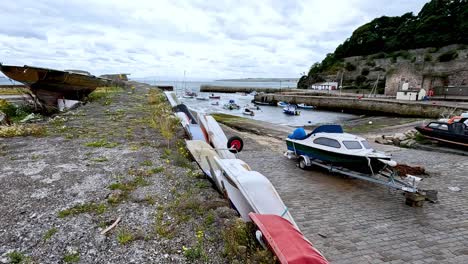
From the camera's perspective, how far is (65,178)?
479 cm

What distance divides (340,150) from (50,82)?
1326 cm

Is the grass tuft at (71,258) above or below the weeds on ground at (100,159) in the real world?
below

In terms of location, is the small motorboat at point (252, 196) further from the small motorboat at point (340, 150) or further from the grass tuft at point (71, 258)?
the small motorboat at point (340, 150)

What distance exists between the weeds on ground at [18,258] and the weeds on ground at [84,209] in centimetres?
80

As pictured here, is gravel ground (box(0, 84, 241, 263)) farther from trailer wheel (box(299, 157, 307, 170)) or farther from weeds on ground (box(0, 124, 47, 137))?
trailer wheel (box(299, 157, 307, 170))

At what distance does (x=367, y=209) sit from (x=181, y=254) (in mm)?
5640

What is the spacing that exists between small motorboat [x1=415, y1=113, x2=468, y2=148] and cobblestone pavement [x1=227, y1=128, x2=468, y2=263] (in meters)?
3.20

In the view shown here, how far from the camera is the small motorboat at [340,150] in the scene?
8156 millimetres

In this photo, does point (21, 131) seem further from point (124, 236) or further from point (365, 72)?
A: point (365, 72)

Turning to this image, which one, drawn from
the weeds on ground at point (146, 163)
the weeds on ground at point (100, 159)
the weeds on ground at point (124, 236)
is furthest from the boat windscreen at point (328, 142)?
the weeds on ground at point (124, 236)

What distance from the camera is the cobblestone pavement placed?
5.14 metres

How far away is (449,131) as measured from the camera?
43.8 ft

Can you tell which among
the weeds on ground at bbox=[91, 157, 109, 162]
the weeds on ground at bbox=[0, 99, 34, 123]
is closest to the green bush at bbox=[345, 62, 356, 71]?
the weeds on ground at bbox=[0, 99, 34, 123]

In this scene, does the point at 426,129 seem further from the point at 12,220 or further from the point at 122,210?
the point at 12,220
